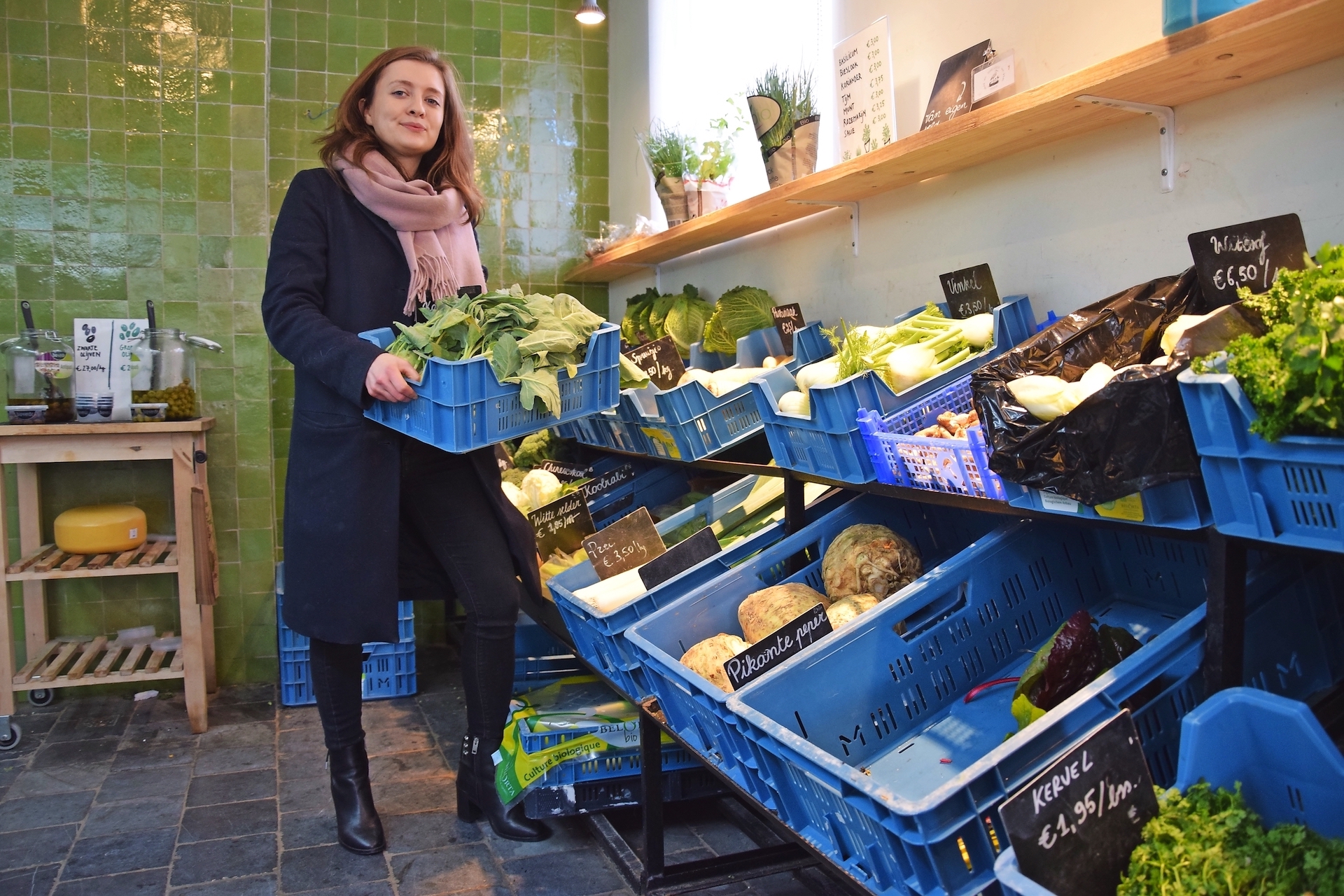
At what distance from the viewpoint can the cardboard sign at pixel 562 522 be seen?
3.33m

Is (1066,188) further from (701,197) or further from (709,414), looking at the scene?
(701,197)

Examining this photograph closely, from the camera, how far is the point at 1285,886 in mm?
1101

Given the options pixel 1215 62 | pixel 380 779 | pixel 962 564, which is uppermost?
pixel 1215 62

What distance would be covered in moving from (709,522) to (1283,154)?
6.03 ft

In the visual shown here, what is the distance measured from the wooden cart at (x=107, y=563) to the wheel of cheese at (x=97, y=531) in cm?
5

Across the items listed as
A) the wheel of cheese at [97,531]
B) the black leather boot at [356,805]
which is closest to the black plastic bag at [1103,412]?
the black leather boot at [356,805]

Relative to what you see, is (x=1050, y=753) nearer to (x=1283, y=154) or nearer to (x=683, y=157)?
(x=1283, y=154)

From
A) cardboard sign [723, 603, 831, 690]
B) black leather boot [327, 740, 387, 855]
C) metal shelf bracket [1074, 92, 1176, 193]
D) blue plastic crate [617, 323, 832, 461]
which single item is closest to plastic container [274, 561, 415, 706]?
black leather boot [327, 740, 387, 855]

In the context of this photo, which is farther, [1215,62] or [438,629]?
[438,629]

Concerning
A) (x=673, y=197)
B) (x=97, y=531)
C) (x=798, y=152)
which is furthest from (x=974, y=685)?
(x=97, y=531)

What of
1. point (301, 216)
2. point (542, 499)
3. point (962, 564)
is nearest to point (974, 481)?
point (962, 564)

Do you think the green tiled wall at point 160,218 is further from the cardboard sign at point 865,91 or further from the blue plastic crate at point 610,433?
the cardboard sign at point 865,91

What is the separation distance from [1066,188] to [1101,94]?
1.58ft

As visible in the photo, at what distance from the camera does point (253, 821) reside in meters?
3.06
